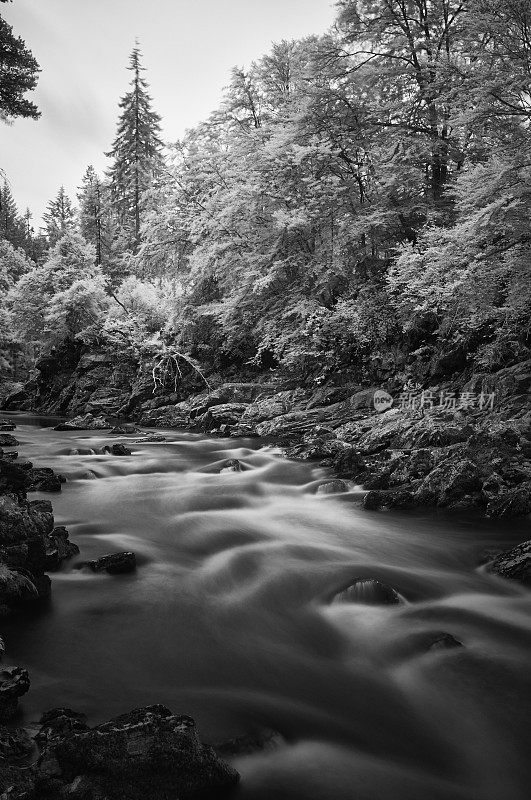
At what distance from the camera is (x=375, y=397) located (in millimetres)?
11984

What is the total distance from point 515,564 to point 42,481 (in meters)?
6.48

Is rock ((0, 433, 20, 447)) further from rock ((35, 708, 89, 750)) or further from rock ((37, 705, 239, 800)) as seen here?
rock ((37, 705, 239, 800))

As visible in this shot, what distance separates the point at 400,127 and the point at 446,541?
1081 cm

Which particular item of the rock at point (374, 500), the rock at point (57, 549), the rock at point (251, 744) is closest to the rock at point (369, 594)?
the rock at point (251, 744)

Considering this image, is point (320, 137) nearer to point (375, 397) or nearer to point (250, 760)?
point (375, 397)

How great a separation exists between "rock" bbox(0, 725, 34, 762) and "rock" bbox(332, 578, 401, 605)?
2.83m

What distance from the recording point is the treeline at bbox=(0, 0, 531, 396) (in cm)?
703

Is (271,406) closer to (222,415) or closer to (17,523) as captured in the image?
(222,415)

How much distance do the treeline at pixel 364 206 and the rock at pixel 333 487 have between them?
3.57 meters

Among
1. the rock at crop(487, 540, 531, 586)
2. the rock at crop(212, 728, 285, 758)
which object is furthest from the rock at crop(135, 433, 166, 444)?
the rock at crop(212, 728, 285, 758)

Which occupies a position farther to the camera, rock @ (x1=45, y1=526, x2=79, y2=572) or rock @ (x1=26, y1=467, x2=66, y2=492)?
rock @ (x1=26, y1=467, x2=66, y2=492)

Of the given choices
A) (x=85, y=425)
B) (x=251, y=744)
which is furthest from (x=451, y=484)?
(x=85, y=425)

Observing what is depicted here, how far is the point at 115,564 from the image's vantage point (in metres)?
4.89

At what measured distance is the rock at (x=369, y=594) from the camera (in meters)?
4.50
